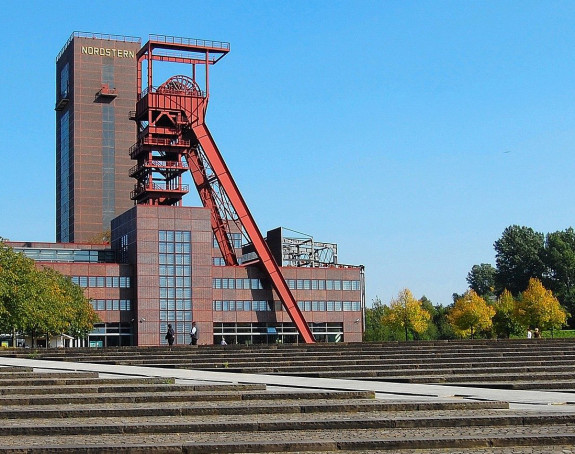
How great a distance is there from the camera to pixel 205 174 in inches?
3477

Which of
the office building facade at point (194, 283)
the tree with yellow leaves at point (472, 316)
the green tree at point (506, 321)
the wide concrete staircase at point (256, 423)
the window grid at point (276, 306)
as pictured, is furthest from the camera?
the green tree at point (506, 321)

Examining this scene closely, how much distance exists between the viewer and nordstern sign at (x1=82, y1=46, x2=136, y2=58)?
14112 centimetres

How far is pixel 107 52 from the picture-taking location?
14275 centimetres

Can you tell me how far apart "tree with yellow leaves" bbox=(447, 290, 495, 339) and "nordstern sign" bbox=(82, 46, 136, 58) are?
71546 millimetres

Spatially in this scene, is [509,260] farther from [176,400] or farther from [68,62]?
[176,400]

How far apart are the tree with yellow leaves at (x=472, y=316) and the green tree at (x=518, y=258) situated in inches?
1862

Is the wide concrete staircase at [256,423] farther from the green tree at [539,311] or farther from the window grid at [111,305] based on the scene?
the green tree at [539,311]

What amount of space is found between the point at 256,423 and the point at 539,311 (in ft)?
315

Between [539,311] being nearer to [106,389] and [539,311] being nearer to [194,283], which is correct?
[194,283]

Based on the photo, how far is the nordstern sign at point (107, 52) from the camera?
463 feet

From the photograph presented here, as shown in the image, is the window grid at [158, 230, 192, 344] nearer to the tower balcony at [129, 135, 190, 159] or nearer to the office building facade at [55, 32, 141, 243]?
the tower balcony at [129, 135, 190, 159]

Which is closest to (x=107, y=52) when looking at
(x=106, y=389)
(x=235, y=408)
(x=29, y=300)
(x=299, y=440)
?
(x=29, y=300)

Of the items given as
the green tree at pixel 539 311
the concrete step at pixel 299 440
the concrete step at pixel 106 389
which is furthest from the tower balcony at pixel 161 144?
the concrete step at pixel 299 440

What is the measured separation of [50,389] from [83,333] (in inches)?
2456
